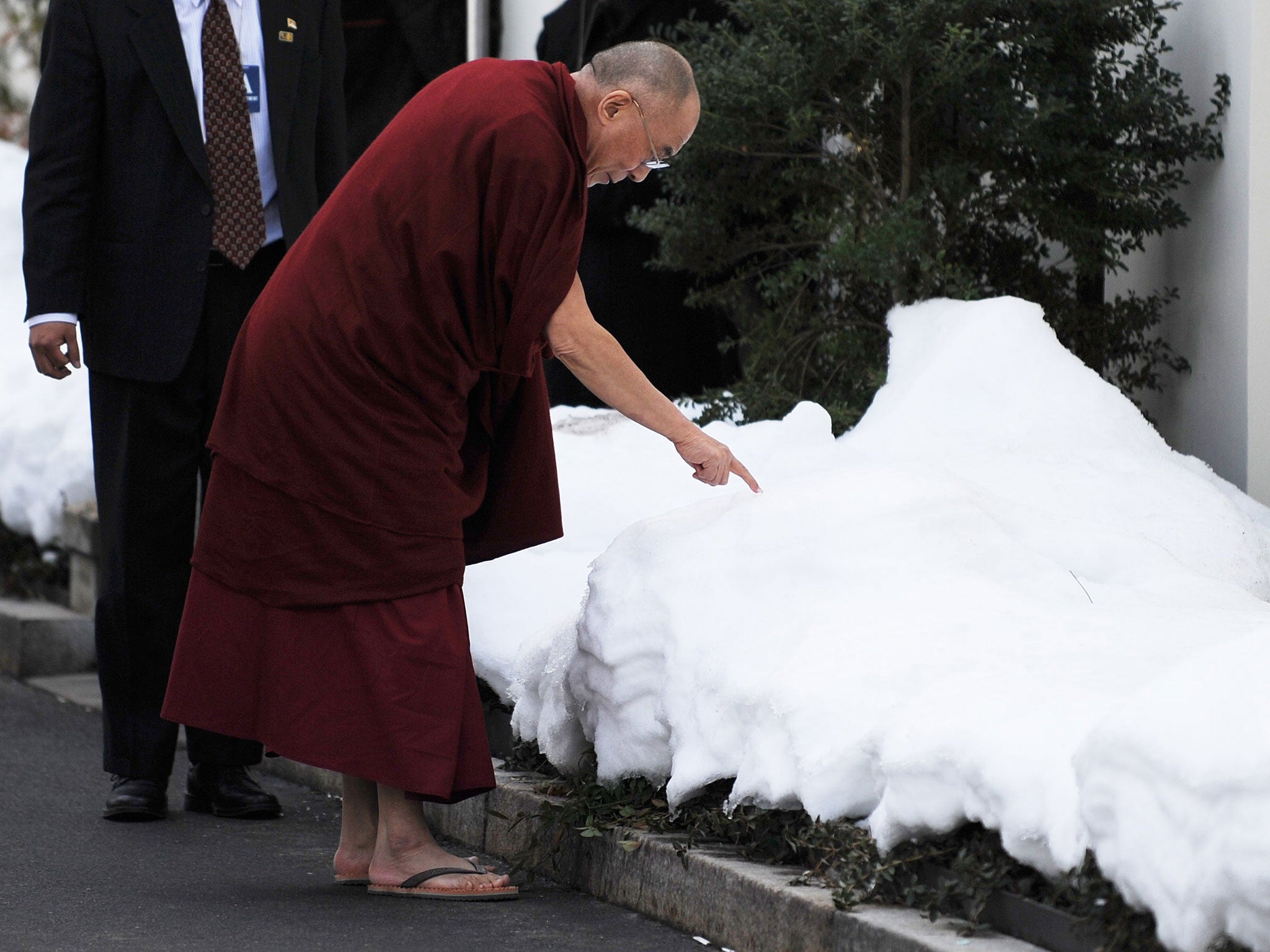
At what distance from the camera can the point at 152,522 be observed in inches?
145

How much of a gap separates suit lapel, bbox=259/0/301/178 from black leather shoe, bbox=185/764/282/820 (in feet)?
4.28

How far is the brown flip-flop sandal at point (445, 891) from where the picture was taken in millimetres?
2938

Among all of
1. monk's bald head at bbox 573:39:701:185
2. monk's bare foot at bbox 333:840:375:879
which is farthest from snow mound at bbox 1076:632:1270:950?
monk's bare foot at bbox 333:840:375:879

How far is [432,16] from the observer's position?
7324 mm

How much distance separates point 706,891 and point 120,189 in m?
1.97

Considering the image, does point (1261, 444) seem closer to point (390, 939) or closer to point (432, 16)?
point (390, 939)

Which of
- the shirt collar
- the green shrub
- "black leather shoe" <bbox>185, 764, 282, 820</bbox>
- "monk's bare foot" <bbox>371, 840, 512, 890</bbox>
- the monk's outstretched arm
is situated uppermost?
the shirt collar

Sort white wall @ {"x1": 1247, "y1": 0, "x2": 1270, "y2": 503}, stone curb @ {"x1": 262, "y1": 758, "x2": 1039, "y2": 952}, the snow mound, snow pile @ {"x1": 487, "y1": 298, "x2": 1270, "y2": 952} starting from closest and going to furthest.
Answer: the snow mound
snow pile @ {"x1": 487, "y1": 298, "x2": 1270, "y2": 952}
stone curb @ {"x1": 262, "y1": 758, "x2": 1039, "y2": 952}
white wall @ {"x1": 1247, "y1": 0, "x2": 1270, "y2": 503}

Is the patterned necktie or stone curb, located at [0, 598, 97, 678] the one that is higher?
the patterned necktie

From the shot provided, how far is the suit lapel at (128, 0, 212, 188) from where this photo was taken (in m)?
3.59

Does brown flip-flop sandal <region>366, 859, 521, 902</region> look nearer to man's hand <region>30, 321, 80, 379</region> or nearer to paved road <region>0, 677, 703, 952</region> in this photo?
paved road <region>0, 677, 703, 952</region>

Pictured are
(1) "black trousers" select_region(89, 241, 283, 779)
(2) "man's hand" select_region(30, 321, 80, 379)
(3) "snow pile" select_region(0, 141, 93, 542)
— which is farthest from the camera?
(3) "snow pile" select_region(0, 141, 93, 542)

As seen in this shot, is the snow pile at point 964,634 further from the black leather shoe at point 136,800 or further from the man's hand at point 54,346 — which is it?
the man's hand at point 54,346

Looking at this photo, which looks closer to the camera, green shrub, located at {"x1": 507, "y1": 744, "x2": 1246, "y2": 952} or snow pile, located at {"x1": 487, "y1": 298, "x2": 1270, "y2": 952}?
snow pile, located at {"x1": 487, "y1": 298, "x2": 1270, "y2": 952}
